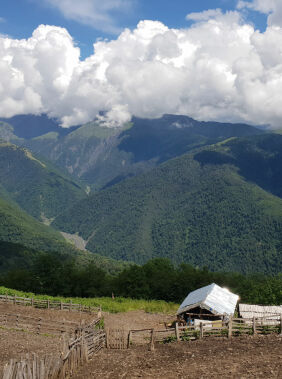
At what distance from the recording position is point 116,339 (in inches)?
1500

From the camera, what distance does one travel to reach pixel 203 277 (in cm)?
9681

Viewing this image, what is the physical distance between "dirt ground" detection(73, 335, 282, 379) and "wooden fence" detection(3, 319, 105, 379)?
94 cm

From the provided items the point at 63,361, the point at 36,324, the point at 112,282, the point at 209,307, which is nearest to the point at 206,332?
the point at 209,307

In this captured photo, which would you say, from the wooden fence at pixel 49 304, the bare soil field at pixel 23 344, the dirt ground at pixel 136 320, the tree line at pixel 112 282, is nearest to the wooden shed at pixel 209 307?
the dirt ground at pixel 136 320

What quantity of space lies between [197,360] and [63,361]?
1063cm

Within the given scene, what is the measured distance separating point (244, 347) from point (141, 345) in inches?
428

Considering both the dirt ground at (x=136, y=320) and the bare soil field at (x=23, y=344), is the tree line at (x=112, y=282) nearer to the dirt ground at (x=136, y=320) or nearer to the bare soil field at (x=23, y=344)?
the dirt ground at (x=136, y=320)

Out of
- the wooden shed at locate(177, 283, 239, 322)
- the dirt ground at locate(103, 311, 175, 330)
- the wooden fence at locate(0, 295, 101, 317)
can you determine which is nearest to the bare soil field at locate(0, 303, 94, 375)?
the dirt ground at locate(103, 311, 175, 330)

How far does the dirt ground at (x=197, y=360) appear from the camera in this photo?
26.9 m

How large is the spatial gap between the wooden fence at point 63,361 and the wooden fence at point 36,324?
661 centimetres

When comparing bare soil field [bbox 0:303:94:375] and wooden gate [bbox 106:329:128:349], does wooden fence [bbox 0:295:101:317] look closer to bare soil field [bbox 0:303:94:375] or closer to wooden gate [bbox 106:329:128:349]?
bare soil field [bbox 0:303:94:375]

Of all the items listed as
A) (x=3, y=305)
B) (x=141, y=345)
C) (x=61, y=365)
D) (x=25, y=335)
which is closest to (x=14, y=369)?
(x=61, y=365)

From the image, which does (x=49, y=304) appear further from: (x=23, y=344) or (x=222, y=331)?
(x=222, y=331)

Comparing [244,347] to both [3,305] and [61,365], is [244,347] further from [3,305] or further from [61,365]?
[3,305]
